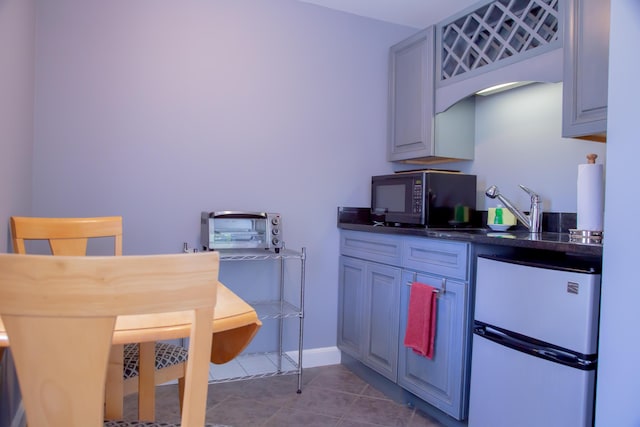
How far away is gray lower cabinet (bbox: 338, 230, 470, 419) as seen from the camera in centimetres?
209

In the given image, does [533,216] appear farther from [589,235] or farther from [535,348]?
[535,348]

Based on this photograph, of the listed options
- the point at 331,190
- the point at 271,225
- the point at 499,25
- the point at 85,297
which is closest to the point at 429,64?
the point at 499,25

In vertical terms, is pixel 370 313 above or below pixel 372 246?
below

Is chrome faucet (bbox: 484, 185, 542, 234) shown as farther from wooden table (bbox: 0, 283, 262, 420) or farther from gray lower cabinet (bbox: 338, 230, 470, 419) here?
wooden table (bbox: 0, 283, 262, 420)

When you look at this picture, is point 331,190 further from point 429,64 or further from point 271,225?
point 429,64

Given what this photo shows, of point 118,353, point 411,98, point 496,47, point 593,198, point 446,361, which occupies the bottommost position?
point 446,361

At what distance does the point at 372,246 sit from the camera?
279 centimetres

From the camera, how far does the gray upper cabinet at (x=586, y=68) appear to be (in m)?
1.87

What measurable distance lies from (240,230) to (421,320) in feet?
3.73

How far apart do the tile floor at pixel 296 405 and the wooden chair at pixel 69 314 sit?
166 centimetres

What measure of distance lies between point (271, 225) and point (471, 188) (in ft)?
4.14

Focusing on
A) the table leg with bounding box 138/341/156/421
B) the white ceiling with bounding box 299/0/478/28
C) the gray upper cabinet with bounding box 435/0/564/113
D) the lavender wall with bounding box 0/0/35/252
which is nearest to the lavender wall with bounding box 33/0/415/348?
the white ceiling with bounding box 299/0/478/28

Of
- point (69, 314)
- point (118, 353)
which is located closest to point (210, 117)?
point (118, 353)

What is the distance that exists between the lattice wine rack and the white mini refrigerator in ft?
3.75
